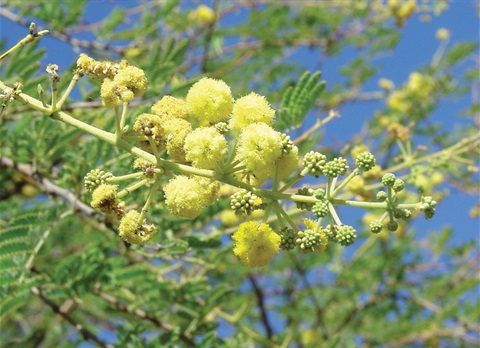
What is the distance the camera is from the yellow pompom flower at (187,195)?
1.66 m

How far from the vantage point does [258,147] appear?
1.62m

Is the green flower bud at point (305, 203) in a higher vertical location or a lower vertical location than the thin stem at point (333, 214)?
higher

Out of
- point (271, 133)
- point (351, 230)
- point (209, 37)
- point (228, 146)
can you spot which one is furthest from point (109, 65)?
point (209, 37)

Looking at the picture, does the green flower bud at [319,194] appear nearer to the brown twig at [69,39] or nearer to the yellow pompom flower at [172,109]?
the yellow pompom flower at [172,109]

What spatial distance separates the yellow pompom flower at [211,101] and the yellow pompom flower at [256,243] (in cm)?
36

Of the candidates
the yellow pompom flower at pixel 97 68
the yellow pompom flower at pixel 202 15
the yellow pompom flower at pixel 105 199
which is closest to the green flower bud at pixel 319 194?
the yellow pompom flower at pixel 105 199

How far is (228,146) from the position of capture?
5.79ft

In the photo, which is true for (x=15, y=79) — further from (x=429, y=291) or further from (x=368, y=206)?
(x=429, y=291)

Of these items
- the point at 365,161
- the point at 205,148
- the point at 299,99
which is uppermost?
the point at 299,99

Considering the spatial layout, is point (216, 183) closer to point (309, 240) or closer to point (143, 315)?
point (309, 240)

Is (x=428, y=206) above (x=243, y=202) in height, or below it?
above

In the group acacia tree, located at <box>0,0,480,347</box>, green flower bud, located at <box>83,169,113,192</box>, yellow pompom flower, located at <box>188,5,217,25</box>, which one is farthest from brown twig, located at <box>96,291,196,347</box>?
yellow pompom flower, located at <box>188,5,217,25</box>

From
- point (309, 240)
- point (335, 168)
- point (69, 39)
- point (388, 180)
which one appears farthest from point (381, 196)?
point (69, 39)

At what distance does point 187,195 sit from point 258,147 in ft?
0.83
